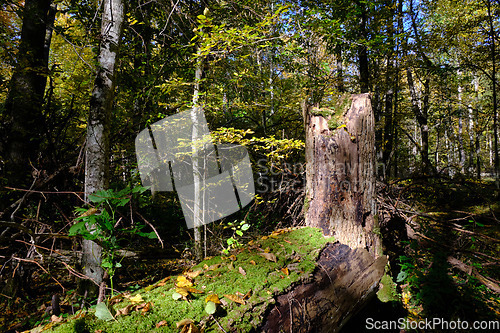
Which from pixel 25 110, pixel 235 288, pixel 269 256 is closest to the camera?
pixel 235 288

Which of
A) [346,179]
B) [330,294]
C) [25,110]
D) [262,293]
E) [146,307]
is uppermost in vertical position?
[25,110]

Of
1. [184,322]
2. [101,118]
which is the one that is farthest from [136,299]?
[101,118]

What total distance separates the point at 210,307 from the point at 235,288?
0.89 ft

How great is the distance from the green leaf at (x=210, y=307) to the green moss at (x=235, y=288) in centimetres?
4

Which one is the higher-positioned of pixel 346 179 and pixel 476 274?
pixel 346 179

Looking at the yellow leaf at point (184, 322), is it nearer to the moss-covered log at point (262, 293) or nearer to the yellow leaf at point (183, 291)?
the moss-covered log at point (262, 293)

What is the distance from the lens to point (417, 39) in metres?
7.48

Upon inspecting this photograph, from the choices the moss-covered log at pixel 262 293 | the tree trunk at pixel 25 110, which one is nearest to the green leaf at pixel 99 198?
the moss-covered log at pixel 262 293

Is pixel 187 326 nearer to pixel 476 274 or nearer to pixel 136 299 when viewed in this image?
pixel 136 299

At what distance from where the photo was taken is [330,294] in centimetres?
170

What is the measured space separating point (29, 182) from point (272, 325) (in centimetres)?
545

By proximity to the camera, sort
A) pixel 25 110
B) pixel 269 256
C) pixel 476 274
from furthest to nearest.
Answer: pixel 25 110 → pixel 476 274 → pixel 269 256

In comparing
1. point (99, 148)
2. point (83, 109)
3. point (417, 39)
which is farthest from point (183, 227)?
point (417, 39)

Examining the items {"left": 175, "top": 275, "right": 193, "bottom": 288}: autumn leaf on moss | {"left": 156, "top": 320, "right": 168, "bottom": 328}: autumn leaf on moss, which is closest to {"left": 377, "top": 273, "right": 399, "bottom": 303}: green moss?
{"left": 175, "top": 275, "right": 193, "bottom": 288}: autumn leaf on moss
